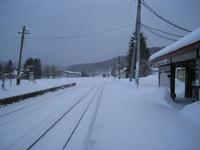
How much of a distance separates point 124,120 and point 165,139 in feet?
9.42

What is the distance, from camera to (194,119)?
345 inches

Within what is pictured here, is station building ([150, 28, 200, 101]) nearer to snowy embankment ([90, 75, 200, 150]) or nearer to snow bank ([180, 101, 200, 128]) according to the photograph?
snow bank ([180, 101, 200, 128])

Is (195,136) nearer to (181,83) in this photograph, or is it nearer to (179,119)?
(179,119)

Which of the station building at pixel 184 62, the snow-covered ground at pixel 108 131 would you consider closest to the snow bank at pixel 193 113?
the snow-covered ground at pixel 108 131

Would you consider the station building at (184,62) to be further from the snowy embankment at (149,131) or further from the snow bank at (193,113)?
the snowy embankment at (149,131)

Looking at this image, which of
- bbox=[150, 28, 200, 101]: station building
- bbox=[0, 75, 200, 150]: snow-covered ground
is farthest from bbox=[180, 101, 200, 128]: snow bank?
bbox=[150, 28, 200, 101]: station building

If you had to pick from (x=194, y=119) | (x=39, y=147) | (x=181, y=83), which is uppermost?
(x=181, y=83)

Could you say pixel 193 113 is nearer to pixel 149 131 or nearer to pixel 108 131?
pixel 149 131

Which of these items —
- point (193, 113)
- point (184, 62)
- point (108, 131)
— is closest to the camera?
point (108, 131)

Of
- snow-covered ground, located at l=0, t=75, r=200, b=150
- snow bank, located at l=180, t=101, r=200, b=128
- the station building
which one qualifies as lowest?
snow-covered ground, located at l=0, t=75, r=200, b=150

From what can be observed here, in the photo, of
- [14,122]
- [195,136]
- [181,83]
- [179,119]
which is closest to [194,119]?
[179,119]

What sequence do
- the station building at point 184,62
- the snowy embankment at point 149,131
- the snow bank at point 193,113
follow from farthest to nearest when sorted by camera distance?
the station building at point 184,62 → the snow bank at point 193,113 → the snowy embankment at point 149,131

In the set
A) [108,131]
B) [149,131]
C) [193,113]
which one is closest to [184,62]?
[193,113]

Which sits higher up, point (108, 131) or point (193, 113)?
point (193, 113)
